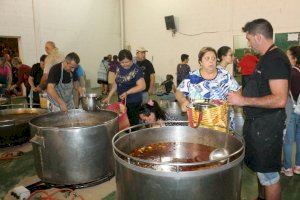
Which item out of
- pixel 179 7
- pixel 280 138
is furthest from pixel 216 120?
pixel 179 7

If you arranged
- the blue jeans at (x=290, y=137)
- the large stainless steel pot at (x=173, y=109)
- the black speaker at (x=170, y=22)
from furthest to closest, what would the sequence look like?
the black speaker at (x=170, y=22), the large stainless steel pot at (x=173, y=109), the blue jeans at (x=290, y=137)

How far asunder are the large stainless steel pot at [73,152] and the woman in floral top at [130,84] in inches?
32.0

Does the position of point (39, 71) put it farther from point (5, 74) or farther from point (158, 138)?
point (158, 138)

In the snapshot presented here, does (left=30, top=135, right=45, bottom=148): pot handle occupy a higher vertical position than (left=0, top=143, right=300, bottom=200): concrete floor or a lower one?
higher

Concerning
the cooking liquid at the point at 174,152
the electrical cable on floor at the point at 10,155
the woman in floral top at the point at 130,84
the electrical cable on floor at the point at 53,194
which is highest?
the woman in floral top at the point at 130,84

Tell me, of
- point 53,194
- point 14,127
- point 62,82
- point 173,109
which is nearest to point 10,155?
point 14,127

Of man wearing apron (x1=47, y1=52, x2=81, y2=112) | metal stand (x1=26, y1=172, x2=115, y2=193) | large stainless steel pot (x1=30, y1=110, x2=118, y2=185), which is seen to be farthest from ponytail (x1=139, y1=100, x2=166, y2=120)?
man wearing apron (x1=47, y1=52, x2=81, y2=112)

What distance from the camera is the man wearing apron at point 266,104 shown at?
77.9 inches

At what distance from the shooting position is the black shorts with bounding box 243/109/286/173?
2.10 m

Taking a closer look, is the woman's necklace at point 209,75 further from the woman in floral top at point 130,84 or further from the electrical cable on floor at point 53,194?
the electrical cable on floor at point 53,194

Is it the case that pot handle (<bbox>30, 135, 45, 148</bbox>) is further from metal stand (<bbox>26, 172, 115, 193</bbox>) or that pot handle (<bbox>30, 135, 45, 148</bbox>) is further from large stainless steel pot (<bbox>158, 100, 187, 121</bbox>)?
large stainless steel pot (<bbox>158, 100, 187, 121</bbox>)

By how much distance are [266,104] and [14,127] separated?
3.57 meters

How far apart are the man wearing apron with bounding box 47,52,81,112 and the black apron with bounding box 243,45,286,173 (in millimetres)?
2205

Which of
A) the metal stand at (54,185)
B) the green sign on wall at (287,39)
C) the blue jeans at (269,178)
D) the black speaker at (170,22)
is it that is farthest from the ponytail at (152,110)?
the black speaker at (170,22)
